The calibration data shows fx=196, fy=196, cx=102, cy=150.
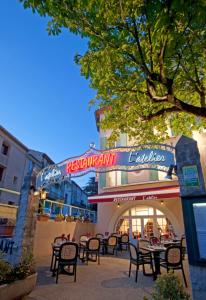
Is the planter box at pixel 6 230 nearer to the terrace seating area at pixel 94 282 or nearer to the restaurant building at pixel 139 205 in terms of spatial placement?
the terrace seating area at pixel 94 282

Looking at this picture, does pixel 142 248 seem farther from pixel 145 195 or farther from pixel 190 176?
pixel 145 195

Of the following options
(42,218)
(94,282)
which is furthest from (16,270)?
(42,218)

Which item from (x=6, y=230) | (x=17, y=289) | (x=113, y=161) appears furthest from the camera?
(x=113, y=161)

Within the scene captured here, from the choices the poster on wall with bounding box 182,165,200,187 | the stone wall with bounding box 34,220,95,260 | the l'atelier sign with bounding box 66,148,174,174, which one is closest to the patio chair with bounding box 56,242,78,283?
the l'atelier sign with bounding box 66,148,174,174

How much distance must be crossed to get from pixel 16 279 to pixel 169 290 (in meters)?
3.27

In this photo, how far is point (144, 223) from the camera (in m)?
13.6

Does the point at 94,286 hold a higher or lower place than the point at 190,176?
lower

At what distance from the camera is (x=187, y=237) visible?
4.12 m

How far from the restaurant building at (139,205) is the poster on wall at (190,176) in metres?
7.00

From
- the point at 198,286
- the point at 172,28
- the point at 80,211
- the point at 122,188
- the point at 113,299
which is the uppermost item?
the point at 172,28

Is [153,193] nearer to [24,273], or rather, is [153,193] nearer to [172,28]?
[24,273]

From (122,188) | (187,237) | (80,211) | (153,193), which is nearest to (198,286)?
(187,237)

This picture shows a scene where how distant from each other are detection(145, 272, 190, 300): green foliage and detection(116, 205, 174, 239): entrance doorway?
34.6ft

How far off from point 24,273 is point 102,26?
6090mm
